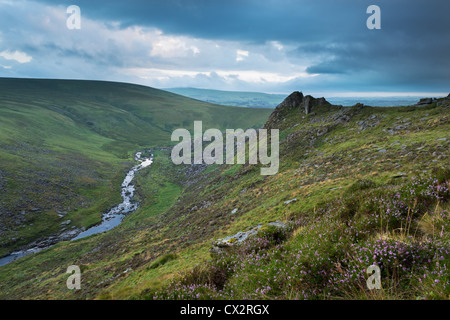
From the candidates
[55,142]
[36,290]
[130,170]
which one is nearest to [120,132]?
[55,142]

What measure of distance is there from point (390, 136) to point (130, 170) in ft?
315

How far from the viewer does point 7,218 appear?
159ft

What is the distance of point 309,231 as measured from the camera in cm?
753

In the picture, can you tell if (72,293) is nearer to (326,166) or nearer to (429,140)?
(326,166)

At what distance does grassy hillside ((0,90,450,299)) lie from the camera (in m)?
5.16

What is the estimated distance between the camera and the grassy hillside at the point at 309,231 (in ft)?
16.9

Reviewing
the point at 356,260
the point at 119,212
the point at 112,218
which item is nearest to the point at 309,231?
the point at 356,260

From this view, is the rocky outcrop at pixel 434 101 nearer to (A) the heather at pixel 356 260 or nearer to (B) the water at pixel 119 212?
(A) the heather at pixel 356 260

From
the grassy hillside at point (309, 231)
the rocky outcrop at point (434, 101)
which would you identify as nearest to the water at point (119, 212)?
the grassy hillside at point (309, 231)

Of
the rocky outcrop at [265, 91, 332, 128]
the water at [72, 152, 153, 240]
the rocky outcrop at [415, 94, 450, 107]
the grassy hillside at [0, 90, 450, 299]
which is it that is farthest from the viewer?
the water at [72, 152, 153, 240]

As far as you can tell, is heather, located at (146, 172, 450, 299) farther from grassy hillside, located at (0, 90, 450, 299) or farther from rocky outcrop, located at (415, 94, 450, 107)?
rocky outcrop, located at (415, 94, 450, 107)

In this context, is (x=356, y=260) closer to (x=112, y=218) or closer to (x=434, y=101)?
(x=434, y=101)

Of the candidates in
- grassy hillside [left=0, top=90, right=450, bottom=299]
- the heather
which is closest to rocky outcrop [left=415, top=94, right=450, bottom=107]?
grassy hillside [left=0, top=90, right=450, bottom=299]

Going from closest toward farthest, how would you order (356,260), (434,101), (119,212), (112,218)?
(356,260)
(434,101)
(112,218)
(119,212)
